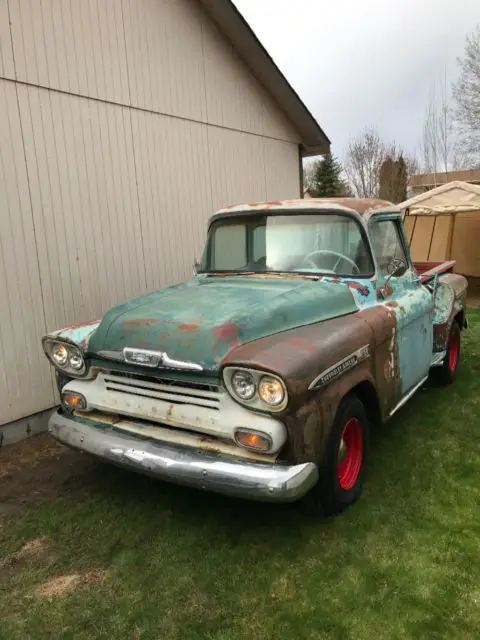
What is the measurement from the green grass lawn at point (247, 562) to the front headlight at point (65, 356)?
→ 99 centimetres

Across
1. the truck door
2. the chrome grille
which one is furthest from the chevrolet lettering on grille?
the truck door

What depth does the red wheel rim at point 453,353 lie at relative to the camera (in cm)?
579

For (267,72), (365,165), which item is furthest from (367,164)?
(267,72)

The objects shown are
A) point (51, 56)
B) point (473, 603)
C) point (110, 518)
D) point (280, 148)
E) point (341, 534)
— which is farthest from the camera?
point (280, 148)

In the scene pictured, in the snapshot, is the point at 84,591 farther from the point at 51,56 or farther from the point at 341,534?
the point at 51,56

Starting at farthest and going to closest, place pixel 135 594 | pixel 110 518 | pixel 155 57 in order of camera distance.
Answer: pixel 155 57 < pixel 110 518 < pixel 135 594

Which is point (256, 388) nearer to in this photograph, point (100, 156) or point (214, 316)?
point (214, 316)

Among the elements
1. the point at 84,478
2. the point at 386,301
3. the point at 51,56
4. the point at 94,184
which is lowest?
the point at 84,478

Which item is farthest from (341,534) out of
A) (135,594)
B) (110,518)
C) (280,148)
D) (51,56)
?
(280,148)

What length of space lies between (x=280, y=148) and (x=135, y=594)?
756 cm

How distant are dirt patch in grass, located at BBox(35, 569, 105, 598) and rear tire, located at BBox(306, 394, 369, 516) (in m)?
1.33

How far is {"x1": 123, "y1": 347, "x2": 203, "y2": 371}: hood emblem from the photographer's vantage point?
118 inches

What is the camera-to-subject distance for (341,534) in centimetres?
323

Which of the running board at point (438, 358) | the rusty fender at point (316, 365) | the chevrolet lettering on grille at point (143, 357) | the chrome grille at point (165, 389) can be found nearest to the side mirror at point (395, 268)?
the rusty fender at point (316, 365)
